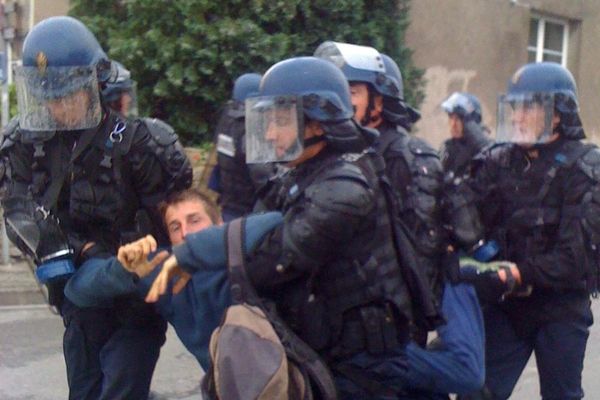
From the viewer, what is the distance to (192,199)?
3.53 m

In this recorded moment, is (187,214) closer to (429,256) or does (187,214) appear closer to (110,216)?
(110,216)

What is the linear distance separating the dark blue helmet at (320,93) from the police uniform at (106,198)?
1.07m

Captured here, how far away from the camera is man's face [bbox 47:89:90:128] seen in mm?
3516

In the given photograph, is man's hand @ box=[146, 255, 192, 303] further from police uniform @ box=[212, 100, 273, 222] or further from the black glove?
police uniform @ box=[212, 100, 273, 222]

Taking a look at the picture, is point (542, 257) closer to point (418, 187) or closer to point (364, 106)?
point (418, 187)

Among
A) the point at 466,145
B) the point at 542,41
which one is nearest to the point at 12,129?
the point at 466,145

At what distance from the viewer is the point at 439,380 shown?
3000 mm

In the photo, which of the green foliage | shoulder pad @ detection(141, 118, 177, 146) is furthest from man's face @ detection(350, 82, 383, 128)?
the green foliage

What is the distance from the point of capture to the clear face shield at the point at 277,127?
9.04ft

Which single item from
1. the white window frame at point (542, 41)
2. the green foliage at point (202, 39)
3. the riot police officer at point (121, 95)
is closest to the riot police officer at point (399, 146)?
the riot police officer at point (121, 95)

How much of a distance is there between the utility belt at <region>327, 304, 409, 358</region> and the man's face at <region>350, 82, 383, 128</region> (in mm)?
1198

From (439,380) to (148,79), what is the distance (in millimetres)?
8068

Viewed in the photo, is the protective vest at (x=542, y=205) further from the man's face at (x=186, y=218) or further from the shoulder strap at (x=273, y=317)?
the shoulder strap at (x=273, y=317)

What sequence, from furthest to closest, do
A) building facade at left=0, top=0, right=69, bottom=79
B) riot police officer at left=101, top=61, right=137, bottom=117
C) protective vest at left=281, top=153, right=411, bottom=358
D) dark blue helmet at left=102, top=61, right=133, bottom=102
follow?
building facade at left=0, top=0, right=69, bottom=79 → riot police officer at left=101, top=61, right=137, bottom=117 → dark blue helmet at left=102, top=61, right=133, bottom=102 → protective vest at left=281, top=153, right=411, bottom=358
